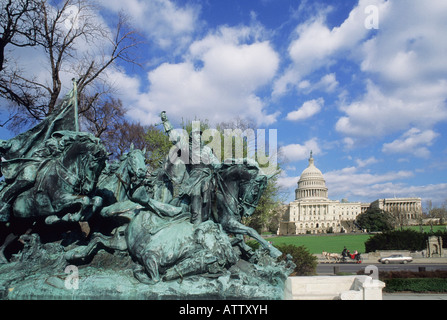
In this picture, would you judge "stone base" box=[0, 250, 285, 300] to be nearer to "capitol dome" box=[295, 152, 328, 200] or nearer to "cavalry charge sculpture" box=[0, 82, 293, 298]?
"cavalry charge sculpture" box=[0, 82, 293, 298]

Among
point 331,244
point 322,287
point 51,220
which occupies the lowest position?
point 331,244

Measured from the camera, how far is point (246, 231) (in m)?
7.06

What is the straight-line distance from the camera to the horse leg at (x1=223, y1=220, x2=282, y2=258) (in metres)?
7.03

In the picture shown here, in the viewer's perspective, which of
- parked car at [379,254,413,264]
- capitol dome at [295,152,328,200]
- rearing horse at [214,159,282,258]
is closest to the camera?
rearing horse at [214,159,282,258]

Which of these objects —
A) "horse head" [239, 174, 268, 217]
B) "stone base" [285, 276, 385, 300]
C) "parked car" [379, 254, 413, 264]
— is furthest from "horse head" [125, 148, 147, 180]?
"parked car" [379, 254, 413, 264]

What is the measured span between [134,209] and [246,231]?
7.63 ft

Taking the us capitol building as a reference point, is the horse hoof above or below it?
below

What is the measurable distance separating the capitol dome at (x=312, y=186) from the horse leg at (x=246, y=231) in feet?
399

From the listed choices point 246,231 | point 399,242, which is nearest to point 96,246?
point 246,231

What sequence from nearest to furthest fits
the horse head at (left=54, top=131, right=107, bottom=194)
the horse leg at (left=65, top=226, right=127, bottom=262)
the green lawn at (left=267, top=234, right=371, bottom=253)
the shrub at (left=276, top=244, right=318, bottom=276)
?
the horse leg at (left=65, top=226, right=127, bottom=262), the horse head at (left=54, top=131, right=107, bottom=194), the shrub at (left=276, top=244, right=318, bottom=276), the green lawn at (left=267, top=234, right=371, bottom=253)

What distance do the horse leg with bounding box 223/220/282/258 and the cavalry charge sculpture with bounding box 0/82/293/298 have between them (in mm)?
21

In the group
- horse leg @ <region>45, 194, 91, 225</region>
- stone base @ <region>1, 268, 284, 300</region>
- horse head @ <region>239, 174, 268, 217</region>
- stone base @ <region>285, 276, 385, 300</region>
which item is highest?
horse head @ <region>239, 174, 268, 217</region>

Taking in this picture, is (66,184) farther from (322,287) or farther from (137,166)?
(322,287)
